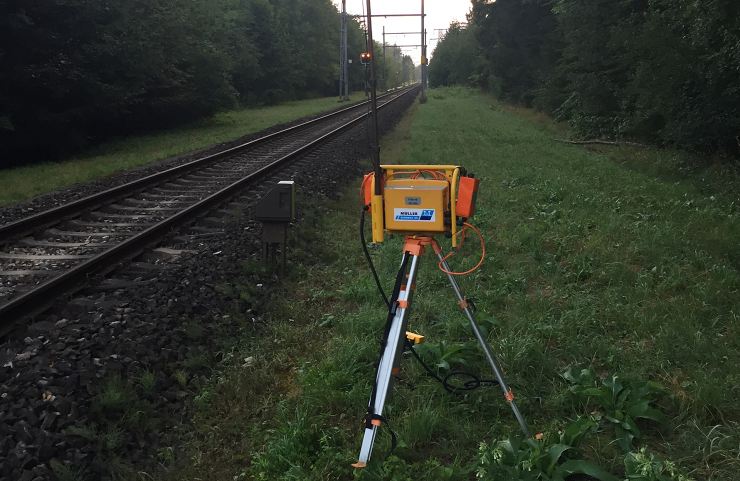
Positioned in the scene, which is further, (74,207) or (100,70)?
(100,70)

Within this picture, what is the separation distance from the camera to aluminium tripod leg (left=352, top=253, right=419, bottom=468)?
8.55 feet

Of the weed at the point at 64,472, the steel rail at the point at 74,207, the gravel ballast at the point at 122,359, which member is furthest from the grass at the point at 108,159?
the weed at the point at 64,472

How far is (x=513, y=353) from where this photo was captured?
3.72m

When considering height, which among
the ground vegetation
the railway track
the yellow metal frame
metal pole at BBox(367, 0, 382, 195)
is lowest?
the railway track

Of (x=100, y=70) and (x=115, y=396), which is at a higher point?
(x=100, y=70)

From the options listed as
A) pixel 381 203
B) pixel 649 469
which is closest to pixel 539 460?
pixel 649 469

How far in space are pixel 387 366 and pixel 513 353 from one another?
1.34 metres

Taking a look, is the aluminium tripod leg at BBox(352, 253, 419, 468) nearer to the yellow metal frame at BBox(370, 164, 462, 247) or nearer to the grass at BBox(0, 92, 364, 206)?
the yellow metal frame at BBox(370, 164, 462, 247)

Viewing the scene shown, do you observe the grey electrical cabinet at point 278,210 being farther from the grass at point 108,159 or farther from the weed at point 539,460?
the grass at point 108,159

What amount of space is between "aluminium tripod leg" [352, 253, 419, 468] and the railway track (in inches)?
121

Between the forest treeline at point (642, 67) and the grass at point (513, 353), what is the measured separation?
14.5ft

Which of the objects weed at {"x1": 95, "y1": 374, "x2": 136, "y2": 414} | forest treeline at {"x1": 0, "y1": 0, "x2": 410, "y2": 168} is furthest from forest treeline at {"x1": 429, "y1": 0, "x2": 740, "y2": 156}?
forest treeline at {"x1": 0, "y1": 0, "x2": 410, "y2": 168}

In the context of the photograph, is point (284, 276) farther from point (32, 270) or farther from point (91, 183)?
point (91, 183)

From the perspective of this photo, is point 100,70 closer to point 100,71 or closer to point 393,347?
point 100,71
